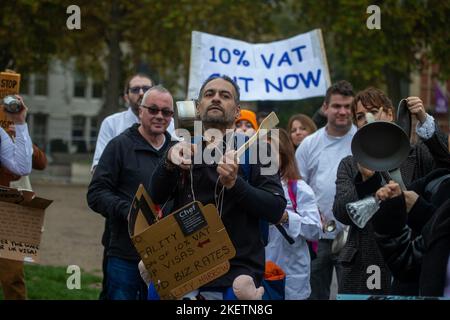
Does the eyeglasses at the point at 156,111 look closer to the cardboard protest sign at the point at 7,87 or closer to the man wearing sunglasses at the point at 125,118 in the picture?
the cardboard protest sign at the point at 7,87

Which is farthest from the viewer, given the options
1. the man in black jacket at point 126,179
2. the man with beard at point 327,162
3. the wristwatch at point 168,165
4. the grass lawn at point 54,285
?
the grass lawn at point 54,285

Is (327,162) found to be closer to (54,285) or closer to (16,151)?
(16,151)

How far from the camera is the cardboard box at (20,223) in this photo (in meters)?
6.59

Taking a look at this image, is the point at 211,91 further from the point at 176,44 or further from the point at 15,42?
the point at 176,44

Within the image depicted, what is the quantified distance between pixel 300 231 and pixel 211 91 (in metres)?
1.95

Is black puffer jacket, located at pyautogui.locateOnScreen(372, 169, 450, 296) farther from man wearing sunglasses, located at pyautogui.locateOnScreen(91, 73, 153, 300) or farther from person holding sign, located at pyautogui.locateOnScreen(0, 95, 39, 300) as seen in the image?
man wearing sunglasses, located at pyautogui.locateOnScreen(91, 73, 153, 300)

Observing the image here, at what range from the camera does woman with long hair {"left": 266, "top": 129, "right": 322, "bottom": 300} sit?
6719 millimetres

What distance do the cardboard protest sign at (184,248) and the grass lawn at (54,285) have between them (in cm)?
472

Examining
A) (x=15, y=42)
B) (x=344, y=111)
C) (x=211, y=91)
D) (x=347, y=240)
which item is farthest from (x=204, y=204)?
(x=15, y=42)

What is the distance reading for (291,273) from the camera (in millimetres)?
6773

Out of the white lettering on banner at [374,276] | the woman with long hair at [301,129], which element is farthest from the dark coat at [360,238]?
the woman with long hair at [301,129]

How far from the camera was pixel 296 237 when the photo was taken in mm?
6695

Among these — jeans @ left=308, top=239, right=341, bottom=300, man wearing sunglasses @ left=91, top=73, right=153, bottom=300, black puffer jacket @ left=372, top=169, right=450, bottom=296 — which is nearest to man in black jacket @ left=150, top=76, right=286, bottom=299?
black puffer jacket @ left=372, top=169, right=450, bottom=296

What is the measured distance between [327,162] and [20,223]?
8.02 feet
